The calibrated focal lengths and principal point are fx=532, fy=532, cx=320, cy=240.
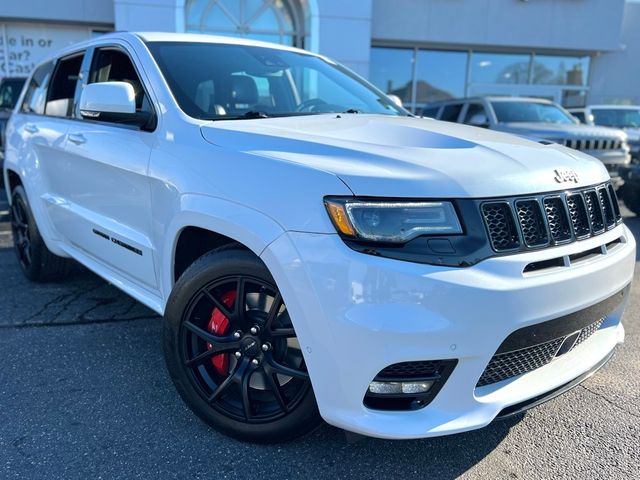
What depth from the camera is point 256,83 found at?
3225 millimetres

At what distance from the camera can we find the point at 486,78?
17547mm

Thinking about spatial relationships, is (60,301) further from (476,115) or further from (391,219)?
(476,115)

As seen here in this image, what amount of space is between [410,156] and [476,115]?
7978 millimetres

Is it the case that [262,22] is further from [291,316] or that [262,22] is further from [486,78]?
[291,316]

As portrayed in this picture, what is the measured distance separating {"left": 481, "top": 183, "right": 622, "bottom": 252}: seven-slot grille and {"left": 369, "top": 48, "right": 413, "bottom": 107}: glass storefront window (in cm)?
1474

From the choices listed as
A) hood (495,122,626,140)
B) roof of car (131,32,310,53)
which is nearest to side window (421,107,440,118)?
hood (495,122,626,140)

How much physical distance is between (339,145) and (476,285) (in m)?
0.77

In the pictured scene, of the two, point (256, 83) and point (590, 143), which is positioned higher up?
point (256, 83)

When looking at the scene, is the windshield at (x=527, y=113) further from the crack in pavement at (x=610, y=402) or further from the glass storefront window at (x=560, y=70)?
the glass storefront window at (x=560, y=70)

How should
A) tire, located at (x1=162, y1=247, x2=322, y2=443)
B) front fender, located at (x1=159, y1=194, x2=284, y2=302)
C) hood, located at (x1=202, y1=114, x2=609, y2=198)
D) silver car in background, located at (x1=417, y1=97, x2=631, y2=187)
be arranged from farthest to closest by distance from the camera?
silver car in background, located at (x1=417, y1=97, x2=631, y2=187)
tire, located at (x1=162, y1=247, x2=322, y2=443)
front fender, located at (x1=159, y1=194, x2=284, y2=302)
hood, located at (x1=202, y1=114, x2=609, y2=198)

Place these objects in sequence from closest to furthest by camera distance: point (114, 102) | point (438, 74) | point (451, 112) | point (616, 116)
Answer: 1. point (114, 102)
2. point (451, 112)
3. point (616, 116)
4. point (438, 74)

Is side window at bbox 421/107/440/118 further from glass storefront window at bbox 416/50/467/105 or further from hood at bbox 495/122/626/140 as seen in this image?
glass storefront window at bbox 416/50/467/105

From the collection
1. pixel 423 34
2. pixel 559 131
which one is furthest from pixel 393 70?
pixel 559 131

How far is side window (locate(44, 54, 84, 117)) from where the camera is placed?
3.90 metres
